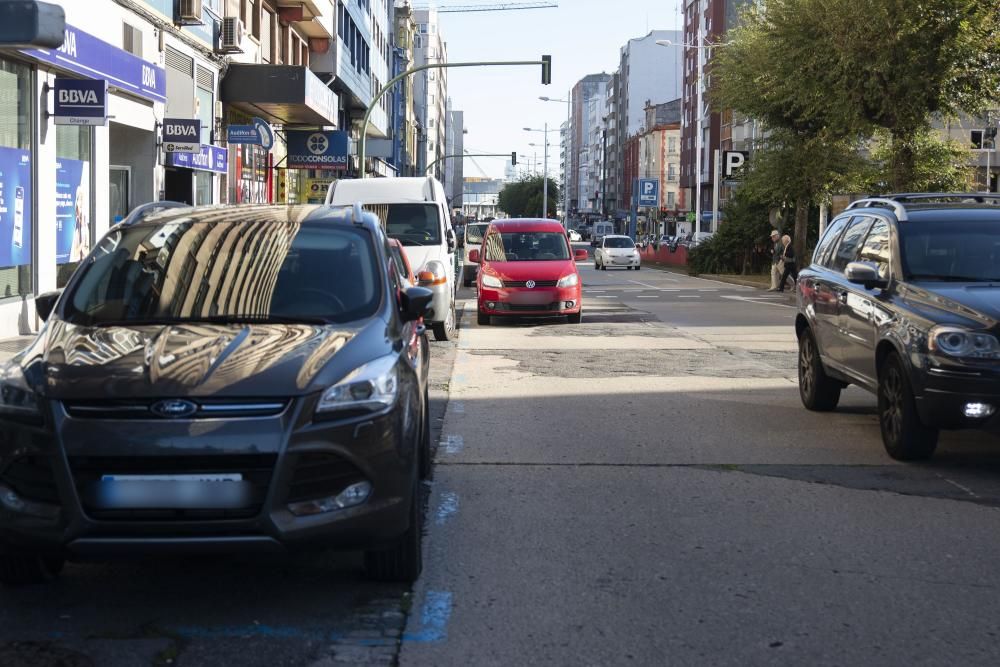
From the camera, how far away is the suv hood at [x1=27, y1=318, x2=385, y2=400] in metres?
4.74

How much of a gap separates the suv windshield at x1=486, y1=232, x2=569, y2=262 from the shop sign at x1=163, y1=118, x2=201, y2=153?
19.3 ft

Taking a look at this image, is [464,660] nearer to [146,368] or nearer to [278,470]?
[278,470]

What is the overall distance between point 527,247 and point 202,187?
861 cm

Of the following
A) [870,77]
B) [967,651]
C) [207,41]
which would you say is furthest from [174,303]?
[870,77]

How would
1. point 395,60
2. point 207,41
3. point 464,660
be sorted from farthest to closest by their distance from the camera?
point 395,60 → point 207,41 → point 464,660

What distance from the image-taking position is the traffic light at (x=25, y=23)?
13734mm

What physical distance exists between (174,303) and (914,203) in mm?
5991

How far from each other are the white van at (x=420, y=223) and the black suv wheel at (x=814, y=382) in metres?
6.81

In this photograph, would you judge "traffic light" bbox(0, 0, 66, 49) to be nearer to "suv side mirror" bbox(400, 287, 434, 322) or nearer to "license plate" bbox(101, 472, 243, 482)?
"suv side mirror" bbox(400, 287, 434, 322)

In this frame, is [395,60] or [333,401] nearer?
[333,401]

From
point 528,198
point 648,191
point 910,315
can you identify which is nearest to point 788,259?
point 910,315

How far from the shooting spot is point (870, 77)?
27766mm

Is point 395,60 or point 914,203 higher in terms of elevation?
point 395,60

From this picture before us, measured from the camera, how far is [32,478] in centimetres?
474
